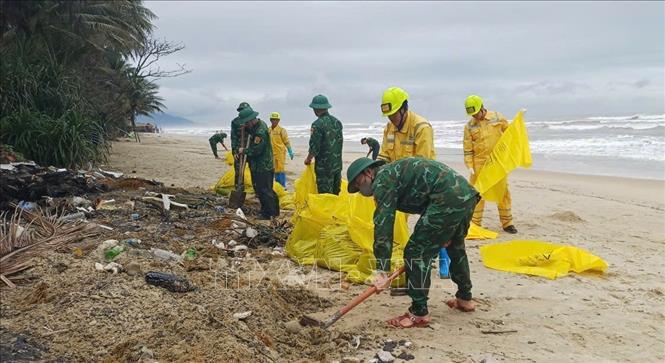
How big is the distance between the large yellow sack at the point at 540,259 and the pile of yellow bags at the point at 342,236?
959mm

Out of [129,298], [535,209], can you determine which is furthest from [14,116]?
[535,209]

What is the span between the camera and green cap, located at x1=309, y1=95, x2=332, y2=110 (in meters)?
6.33

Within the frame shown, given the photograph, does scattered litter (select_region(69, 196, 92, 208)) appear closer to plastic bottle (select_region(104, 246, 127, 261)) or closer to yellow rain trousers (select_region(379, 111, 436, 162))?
plastic bottle (select_region(104, 246, 127, 261))

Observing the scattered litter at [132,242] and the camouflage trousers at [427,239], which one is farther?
the scattered litter at [132,242]

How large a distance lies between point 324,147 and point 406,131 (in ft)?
5.89

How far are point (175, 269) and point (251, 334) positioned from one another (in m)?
1.26

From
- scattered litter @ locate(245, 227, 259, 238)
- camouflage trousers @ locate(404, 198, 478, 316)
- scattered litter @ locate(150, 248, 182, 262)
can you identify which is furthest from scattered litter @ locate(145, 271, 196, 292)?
scattered litter @ locate(245, 227, 259, 238)

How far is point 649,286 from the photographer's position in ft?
14.3

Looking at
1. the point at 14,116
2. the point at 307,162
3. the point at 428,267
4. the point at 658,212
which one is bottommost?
the point at 658,212

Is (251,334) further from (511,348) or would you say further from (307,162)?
(307,162)

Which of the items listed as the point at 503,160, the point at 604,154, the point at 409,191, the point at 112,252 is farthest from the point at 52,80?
the point at 604,154

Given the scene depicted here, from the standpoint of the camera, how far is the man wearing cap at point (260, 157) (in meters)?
6.43

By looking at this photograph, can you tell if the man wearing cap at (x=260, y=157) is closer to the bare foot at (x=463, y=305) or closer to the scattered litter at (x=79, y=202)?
the scattered litter at (x=79, y=202)

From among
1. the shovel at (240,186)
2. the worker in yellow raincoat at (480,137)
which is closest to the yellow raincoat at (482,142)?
the worker in yellow raincoat at (480,137)
